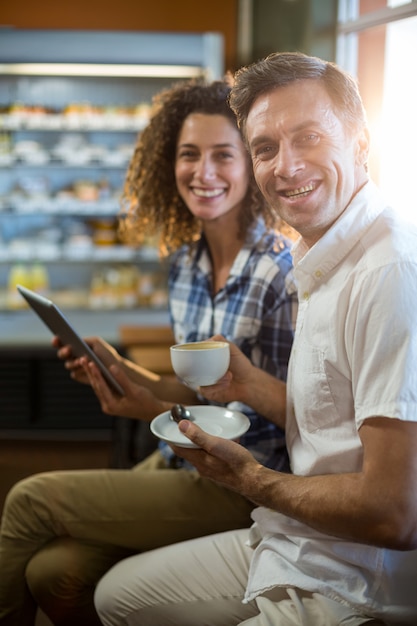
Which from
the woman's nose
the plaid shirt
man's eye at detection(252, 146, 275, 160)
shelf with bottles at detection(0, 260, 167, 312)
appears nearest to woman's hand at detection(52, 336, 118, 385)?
the plaid shirt

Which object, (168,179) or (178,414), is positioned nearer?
(178,414)

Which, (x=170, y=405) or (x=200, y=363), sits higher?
(x=200, y=363)

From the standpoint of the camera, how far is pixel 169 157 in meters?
1.92

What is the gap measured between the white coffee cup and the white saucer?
3.3 inches

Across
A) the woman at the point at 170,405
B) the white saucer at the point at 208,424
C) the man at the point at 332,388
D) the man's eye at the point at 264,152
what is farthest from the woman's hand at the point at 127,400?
the man's eye at the point at 264,152

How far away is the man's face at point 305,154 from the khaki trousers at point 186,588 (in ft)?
2.06

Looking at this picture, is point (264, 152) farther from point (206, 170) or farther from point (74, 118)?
point (74, 118)

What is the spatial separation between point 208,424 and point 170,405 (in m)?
0.36

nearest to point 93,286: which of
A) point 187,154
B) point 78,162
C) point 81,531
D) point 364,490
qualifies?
point 78,162

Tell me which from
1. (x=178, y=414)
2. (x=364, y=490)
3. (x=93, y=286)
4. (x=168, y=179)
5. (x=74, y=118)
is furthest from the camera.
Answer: (x=93, y=286)

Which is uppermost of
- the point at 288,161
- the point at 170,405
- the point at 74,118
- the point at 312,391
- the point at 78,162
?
the point at 74,118

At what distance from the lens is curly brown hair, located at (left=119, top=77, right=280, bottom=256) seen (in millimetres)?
1730

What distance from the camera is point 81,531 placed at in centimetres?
154

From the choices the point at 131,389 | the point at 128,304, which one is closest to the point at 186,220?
the point at 131,389
